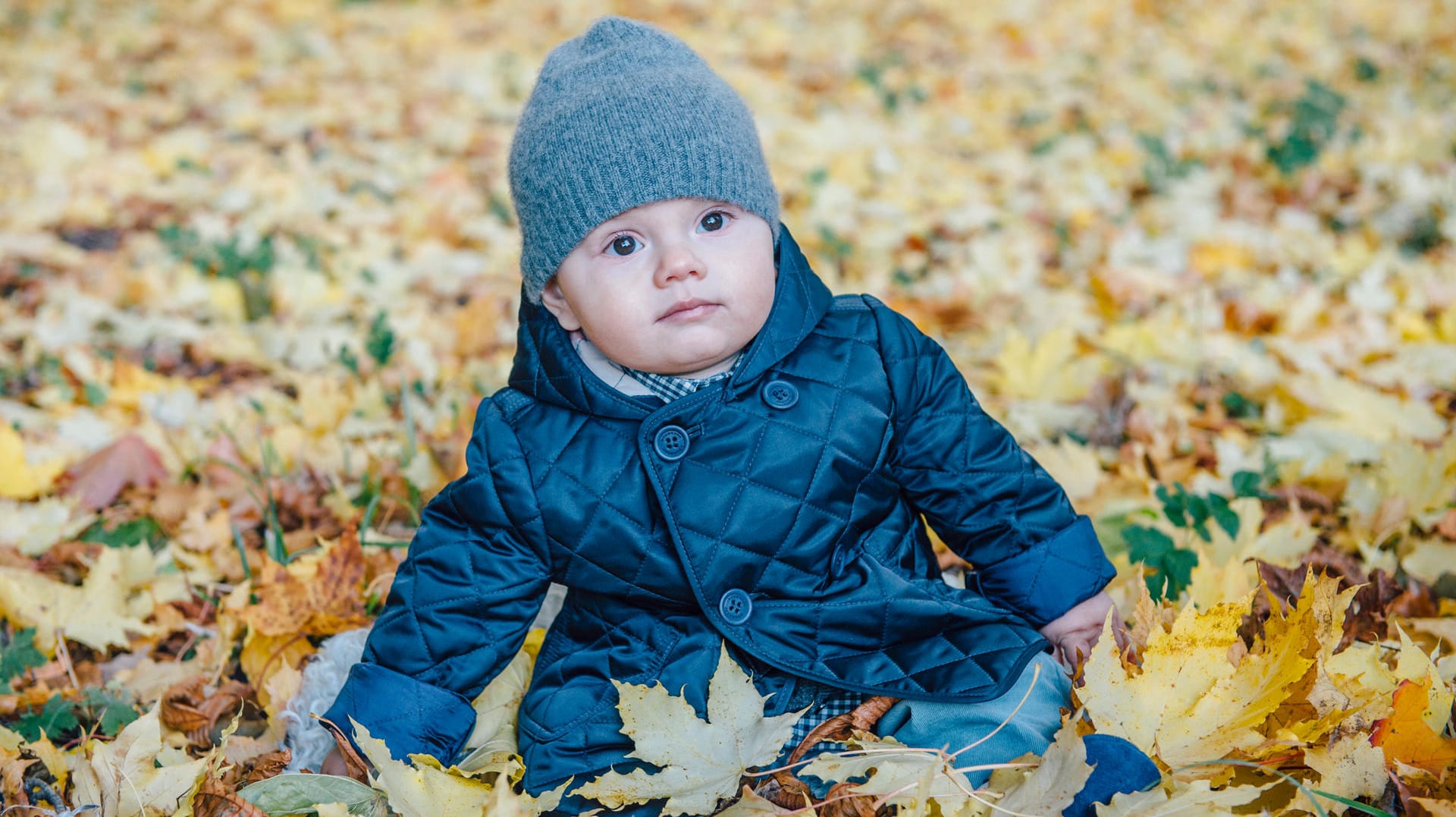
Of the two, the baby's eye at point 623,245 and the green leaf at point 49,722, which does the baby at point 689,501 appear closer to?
the baby's eye at point 623,245

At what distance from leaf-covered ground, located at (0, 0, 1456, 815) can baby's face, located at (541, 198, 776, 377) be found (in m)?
0.67

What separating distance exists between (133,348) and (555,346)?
2132 mm

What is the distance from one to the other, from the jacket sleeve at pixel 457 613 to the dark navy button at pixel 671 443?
0.71 feet

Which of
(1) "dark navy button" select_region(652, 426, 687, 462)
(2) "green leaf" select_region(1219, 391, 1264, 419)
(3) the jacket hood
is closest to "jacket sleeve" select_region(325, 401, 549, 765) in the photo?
(3) the jacket hood

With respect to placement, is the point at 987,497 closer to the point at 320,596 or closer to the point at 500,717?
the point at 500,717

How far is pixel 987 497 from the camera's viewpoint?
1807 mm

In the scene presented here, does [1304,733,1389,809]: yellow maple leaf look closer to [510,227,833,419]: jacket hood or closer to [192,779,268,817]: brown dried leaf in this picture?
[510,227,833,419]: jacket hood

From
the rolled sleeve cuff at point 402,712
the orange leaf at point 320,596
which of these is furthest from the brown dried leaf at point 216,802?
the orange leaf at point 320,596

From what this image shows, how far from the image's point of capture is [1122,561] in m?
2.10

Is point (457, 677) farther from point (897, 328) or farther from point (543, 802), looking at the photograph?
point (897, 328)

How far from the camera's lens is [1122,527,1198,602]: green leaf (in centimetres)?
189

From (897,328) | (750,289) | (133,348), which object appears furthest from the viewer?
(133,348)

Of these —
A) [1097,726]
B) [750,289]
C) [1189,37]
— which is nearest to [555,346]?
[750,289]

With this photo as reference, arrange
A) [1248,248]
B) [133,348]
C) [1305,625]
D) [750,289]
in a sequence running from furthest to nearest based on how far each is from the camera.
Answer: [1248,248] → [133,348] → [750,289] → [1305,625]
